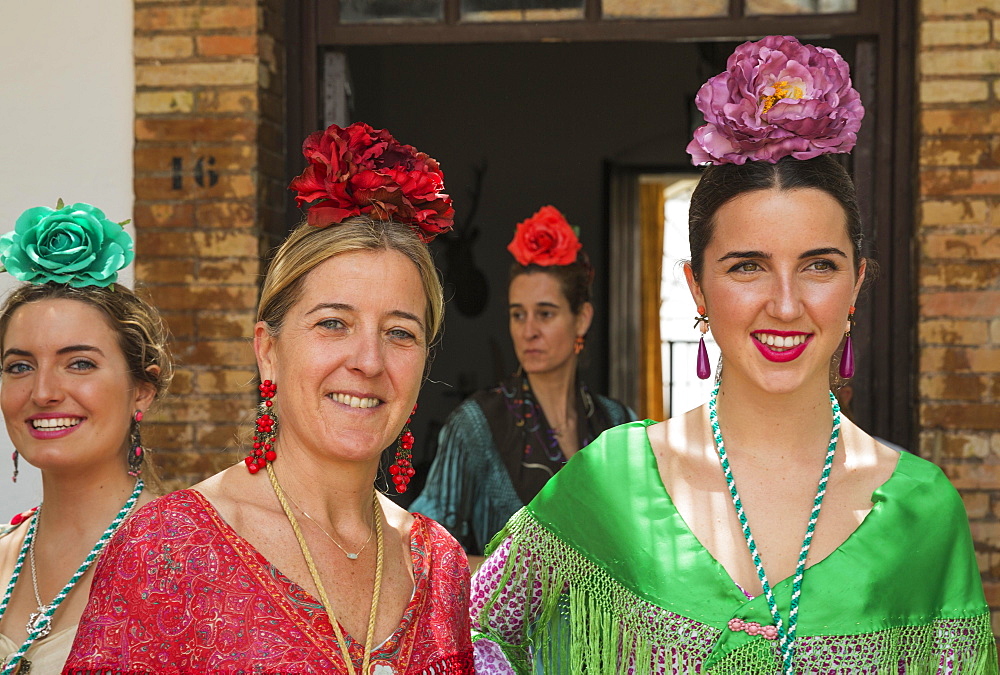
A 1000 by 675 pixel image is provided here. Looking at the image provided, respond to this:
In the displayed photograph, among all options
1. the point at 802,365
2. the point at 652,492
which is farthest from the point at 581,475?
the point at 802,365

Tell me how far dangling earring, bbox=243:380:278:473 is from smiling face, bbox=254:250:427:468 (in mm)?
27

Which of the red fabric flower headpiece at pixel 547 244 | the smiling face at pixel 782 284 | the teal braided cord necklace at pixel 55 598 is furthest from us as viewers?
the red fabric flower headpiece at pixel 547 244

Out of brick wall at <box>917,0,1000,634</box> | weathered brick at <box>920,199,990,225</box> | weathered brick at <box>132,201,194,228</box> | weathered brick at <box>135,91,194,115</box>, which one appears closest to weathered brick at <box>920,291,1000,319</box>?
brick wall at <box>917,0,1000,634</box>

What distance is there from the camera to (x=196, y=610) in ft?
5.85

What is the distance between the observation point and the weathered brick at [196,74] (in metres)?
Result: 3.80

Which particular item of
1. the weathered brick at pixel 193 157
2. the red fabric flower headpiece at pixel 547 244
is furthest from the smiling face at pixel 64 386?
the red fabric flower headpiece at pixel 547 244

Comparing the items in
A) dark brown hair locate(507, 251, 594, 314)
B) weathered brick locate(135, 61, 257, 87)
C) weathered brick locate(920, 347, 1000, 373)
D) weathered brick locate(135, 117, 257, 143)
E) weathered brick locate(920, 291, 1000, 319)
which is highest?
weathered brick locate(135, 61, 257, 87)

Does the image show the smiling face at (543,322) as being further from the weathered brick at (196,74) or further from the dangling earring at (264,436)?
the dangling earring at (264,436)

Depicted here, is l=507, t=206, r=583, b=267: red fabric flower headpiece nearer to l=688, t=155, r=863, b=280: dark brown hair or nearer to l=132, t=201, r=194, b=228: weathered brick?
l=132, t=201, r=194, b=228: weathered brick

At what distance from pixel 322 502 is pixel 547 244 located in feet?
8.65

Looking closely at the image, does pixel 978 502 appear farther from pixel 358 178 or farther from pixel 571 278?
pixel 358 178

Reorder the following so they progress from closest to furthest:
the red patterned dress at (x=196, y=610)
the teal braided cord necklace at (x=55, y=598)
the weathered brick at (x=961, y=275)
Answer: the red patterned dress at (x=196, y=610), the teal braided cord necklace at (x=55, y=598), the weathered brick at (x=961, y=275)

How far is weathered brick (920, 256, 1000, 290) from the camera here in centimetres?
360

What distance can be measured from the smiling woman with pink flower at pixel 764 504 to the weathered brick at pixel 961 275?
151 cm
